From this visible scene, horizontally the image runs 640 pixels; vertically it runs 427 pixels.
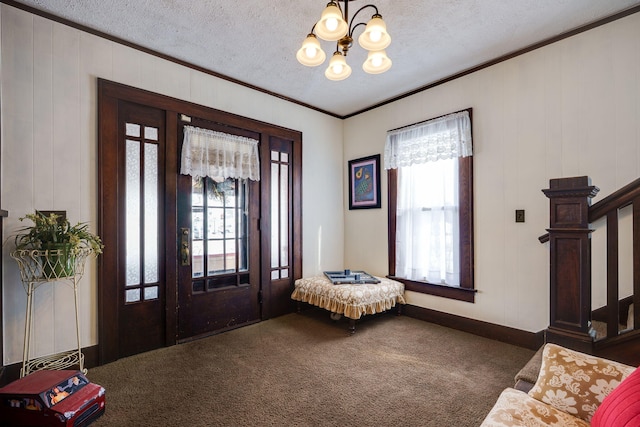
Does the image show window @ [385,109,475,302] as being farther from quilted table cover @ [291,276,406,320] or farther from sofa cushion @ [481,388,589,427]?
sofa cushion @ [481,388,589,427]

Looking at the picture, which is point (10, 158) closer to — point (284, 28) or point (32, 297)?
point (32, 297)

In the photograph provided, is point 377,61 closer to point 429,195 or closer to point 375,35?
point 375,35

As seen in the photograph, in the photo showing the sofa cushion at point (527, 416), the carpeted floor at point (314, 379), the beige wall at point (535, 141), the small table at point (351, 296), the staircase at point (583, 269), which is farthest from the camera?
the small table at point (351, 296)

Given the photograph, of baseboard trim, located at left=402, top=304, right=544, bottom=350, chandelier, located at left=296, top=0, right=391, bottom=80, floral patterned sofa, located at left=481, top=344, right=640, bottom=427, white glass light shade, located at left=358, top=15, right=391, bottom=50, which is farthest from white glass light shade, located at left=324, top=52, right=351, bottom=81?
baseboard trim, located at left=402, top=304, right=544, bottom=350

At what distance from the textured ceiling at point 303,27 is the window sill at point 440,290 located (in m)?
2.36

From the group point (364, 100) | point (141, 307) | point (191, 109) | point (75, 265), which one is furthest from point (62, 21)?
point (364, 100)

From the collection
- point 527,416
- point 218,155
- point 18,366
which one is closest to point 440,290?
point 527,416

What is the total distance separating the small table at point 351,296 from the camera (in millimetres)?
3160

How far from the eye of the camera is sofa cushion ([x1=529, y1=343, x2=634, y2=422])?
1.22 meters

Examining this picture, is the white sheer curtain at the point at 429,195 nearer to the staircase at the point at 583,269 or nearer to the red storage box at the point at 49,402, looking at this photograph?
the staircase at the point at 583,269

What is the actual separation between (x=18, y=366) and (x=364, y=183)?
12.6 ft

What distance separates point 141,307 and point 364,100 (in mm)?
3485

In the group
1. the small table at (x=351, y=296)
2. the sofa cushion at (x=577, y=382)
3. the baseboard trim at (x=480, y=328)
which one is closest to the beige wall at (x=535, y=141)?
the baseboard trim at (x=480, y=328)

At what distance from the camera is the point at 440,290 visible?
3377 millimetres
